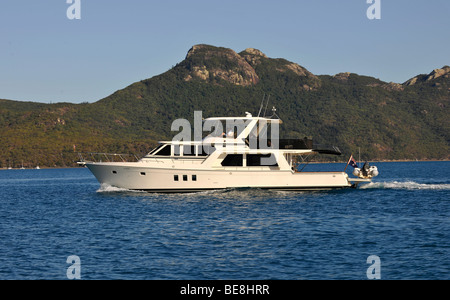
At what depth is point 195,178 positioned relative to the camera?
3678cm

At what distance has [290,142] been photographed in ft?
127

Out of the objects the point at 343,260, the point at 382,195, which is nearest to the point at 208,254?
the point at 343,260

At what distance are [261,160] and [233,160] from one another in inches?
78.4

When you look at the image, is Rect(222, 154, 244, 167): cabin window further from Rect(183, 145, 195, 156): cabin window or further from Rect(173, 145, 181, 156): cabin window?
Rect(173, 145, 181, 156): cabin window

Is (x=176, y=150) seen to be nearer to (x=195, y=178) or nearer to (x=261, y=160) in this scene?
(x=195, y=178)

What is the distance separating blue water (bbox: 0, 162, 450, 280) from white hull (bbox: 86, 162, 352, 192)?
67 centimetres

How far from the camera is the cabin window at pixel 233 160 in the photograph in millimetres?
37250

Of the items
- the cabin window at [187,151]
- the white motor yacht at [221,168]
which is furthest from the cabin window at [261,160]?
the cabin window at [187,151]

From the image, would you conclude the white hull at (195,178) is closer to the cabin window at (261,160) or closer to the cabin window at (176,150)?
the cabin window at (261,160)

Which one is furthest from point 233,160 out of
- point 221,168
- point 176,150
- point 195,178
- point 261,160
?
point 176,150

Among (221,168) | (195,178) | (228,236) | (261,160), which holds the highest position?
(261,160)

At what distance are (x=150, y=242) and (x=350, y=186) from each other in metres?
22.0

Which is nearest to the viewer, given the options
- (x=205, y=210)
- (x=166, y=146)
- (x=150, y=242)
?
(x=150, y=242)
